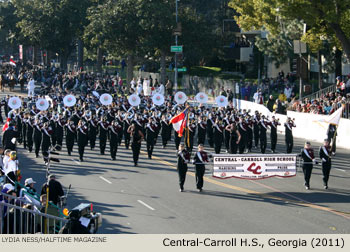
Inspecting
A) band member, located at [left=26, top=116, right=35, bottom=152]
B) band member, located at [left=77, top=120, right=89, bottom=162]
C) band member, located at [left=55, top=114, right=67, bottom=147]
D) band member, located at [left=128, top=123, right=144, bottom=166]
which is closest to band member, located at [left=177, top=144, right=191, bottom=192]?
band member, located at [left=128, top=123, right=144, bottom=166]

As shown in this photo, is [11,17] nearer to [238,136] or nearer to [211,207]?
[238,136]

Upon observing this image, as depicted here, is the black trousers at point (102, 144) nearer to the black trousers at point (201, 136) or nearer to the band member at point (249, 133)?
the black trousers at point (201, 136)

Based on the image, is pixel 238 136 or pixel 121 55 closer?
pixel 238 136

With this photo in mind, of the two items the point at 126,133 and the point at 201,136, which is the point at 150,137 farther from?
the point at 201,136

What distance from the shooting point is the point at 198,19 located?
167ft

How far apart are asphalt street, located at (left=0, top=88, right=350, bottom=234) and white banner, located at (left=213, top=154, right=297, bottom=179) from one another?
484 millimetres

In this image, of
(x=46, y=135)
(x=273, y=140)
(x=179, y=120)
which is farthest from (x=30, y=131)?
(x=273, y=140)

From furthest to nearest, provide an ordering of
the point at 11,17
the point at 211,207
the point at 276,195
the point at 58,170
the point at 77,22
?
the point at 11,17
the point at 77,22
the point at 58,170
the point at 276,195
the point at 211,207

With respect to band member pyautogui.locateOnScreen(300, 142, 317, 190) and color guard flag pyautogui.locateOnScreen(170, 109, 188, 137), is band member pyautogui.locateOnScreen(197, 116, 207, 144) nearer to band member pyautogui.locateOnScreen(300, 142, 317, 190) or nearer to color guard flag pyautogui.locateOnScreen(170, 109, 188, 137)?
color guard flag pyautogui.locateOnScreen(170, 109, 188, 137)

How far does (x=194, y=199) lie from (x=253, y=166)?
92.7 inches

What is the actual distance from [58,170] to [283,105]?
17770mm

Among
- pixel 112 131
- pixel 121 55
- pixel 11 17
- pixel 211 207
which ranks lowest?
pixel 211 207

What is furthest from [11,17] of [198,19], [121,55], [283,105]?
[283,105]

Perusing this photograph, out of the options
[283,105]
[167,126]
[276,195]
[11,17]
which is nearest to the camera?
→ [276,195]
